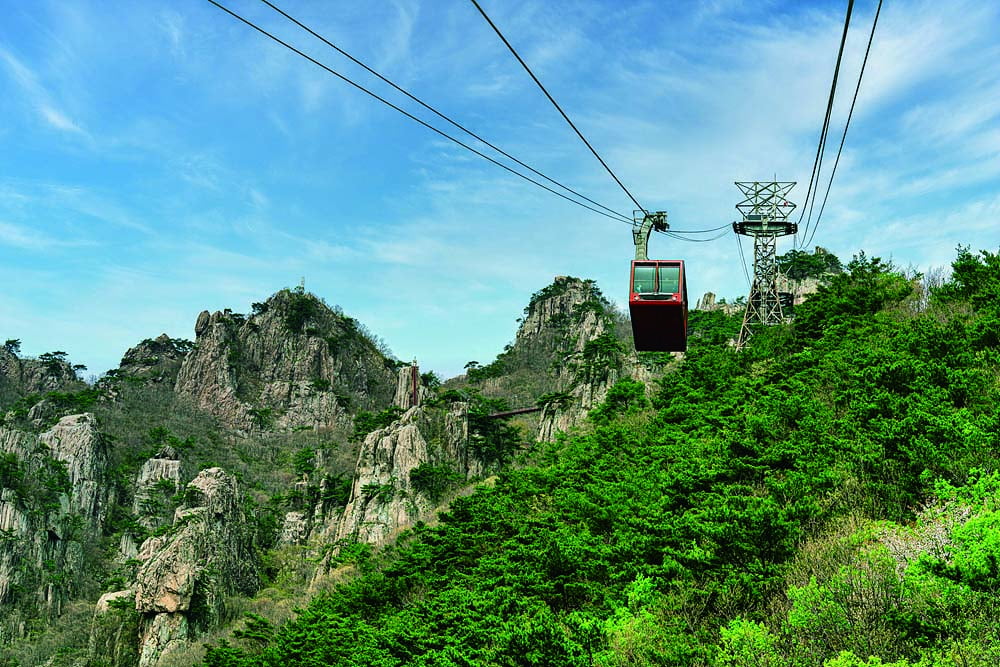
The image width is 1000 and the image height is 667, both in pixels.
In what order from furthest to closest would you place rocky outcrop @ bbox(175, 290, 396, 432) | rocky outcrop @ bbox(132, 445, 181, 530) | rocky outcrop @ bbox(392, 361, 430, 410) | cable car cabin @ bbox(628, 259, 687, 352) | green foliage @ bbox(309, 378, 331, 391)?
green foliage @ bbox(309, 378, 331, 391), rocky outcrop @ bbox(175, 290, 396, 432), rocky outcrop @ bbox(392, 361, 430, 410), rocky outcrop @ bbox(132, 445, 181, 530), cable car cabin @ bbox(628, 259, 687, 352)

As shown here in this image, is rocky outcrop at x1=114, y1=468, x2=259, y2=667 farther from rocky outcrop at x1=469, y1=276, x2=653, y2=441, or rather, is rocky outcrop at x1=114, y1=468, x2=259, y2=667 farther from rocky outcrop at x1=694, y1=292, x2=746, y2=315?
rocky outcrop at x1=694, y1=292, x2=746, y2=315

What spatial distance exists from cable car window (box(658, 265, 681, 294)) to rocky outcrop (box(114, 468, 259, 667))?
144ft

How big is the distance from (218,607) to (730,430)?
40.9m

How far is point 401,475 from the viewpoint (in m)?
60.7

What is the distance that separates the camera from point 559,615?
2147 centimetres

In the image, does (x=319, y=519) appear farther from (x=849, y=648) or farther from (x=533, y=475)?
(x=849, y=648)

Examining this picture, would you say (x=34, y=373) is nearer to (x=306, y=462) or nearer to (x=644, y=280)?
(x=306, y=462)

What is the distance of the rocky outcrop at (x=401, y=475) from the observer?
5881 cm

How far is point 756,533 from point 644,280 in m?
6.81

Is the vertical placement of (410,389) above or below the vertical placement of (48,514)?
above

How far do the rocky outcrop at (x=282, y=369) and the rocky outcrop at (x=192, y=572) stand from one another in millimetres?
48693

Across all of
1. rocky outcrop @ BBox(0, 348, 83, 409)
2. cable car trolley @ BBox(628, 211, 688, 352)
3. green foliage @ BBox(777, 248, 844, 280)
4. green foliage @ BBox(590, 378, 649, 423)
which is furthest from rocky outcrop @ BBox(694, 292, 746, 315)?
rocky outcrop @ BBox(0, 348, 83, 409)

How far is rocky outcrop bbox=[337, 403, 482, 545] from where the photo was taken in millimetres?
58812

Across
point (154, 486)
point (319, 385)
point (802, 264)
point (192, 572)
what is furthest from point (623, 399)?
point (319, 385)
